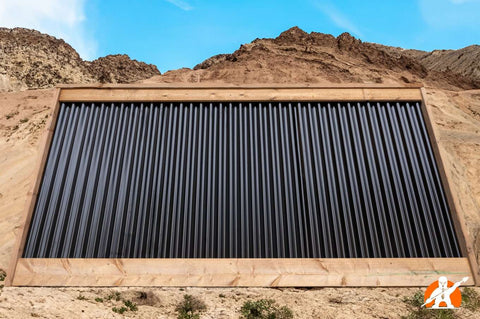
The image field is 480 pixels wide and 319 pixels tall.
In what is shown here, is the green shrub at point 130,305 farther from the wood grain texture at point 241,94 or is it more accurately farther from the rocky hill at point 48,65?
the rocky hill at point 48,65

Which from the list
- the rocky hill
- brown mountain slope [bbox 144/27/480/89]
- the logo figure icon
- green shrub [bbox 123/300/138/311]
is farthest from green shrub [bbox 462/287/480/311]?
the rocky hill

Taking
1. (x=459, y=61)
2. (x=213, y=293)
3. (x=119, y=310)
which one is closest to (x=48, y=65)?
(x=119, y=310)

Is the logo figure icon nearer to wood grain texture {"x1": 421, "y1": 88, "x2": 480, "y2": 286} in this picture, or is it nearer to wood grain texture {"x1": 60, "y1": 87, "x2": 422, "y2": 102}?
wood grain texture {"x1": 421, "y1": 88, "x2": 480, "y2": 286}

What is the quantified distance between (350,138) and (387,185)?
1377mm

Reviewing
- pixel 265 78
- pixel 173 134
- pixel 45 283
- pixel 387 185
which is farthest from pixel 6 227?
pixel 265 78

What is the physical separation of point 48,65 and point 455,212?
169 feet

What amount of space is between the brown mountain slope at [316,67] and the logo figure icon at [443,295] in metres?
24.4

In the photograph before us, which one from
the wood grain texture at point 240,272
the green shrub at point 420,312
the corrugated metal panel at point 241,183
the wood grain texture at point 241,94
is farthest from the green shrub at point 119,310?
the wood grain texture at point 241,94

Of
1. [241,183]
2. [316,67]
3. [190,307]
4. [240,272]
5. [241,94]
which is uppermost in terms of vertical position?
[316,67]

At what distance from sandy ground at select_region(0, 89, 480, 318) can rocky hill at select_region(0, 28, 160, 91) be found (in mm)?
27727

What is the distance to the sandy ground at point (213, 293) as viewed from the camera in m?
5.40

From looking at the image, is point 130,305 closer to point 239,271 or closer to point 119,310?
point 119,310

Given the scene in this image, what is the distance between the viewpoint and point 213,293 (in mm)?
6242

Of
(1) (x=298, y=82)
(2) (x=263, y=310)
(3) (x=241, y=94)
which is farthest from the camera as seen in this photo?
(1) (x=298, y=82)
